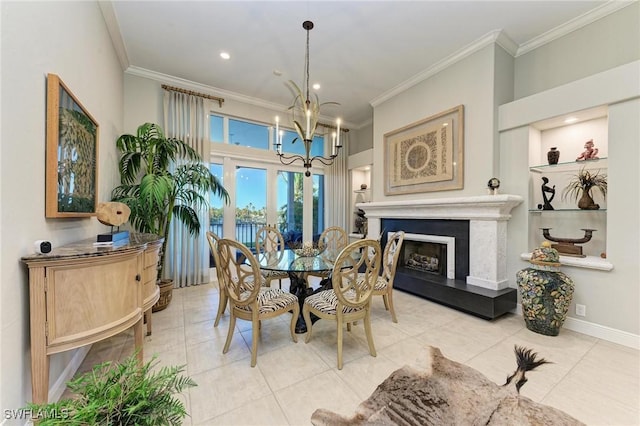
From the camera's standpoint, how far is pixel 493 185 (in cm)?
304

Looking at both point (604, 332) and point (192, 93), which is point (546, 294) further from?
point (192, 93)

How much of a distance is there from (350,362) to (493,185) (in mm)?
2590

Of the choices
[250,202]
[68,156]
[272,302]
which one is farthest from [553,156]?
[68,156]

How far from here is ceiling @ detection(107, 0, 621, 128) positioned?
2652 mm

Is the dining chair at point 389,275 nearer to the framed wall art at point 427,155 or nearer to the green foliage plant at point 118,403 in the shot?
the framed wall art at point 427,155

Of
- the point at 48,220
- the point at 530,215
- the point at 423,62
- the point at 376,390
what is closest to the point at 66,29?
the point at 48,220

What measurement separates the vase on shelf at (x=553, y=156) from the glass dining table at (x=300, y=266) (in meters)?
2.74

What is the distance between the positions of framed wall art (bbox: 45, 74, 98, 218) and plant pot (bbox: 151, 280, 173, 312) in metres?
1.35

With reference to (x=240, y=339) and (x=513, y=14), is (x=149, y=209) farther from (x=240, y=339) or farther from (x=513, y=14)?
(x=513, y=14)

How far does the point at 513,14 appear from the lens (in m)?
2.74

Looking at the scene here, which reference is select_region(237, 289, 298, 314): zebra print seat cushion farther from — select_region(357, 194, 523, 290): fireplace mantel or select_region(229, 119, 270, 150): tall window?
select_region(229, 119, 270, 150): tall window

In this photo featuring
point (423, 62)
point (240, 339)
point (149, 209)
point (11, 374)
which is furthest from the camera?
point (423, 62)

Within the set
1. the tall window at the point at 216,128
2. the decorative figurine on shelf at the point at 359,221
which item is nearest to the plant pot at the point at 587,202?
the decorative figurine on shelf at the point at 359,221

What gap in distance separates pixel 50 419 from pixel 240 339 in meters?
1.77
